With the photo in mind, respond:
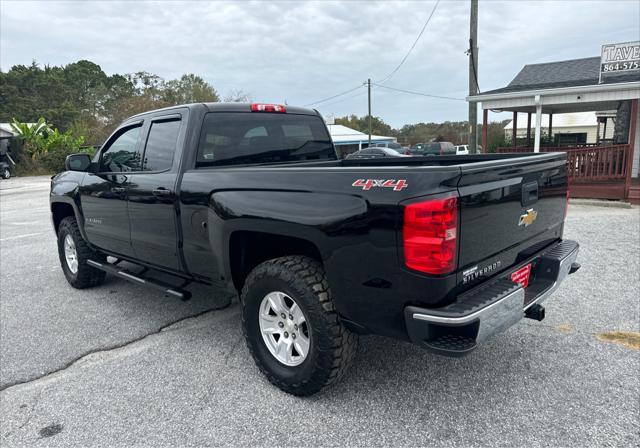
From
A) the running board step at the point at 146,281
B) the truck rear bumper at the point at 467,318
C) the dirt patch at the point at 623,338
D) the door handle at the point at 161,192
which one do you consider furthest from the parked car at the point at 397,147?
the truck rear bumper at the point at 467,318

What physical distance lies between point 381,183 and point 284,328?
1.24 meters

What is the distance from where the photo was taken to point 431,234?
2244mm

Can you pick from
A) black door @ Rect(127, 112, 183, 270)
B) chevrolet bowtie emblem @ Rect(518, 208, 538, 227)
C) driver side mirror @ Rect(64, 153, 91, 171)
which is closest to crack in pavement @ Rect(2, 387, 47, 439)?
black door @ Rect(127, 112, 183, 270)

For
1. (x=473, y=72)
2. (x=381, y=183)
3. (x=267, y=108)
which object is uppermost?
(x=473, y=72)

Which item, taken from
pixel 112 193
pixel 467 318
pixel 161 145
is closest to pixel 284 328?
pixel 467 318

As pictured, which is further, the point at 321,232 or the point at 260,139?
the point at 260,139

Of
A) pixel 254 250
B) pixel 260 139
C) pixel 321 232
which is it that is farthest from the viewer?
pixel 260 139

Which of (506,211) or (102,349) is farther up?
(506,211)

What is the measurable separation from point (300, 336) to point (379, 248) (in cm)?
93

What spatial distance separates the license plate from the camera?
9.49 ft

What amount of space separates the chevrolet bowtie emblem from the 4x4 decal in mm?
1018

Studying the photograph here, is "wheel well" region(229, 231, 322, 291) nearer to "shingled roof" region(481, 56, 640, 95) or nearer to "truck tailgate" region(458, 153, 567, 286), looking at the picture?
"truck tailgate" region(458, 153, 567, 286)

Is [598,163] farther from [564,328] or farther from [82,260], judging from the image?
[82,260]

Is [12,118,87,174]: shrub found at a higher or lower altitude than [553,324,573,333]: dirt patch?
higher
